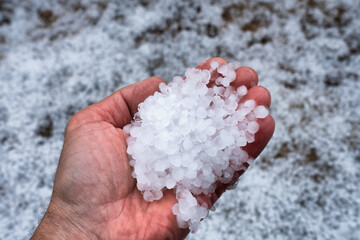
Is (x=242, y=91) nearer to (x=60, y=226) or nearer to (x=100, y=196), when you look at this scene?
(x=100, y=196)

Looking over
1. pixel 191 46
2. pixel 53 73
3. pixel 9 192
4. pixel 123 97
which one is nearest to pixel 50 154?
pixel 9 192

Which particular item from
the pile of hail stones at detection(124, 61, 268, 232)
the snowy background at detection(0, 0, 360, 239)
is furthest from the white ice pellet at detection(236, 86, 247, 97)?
the snowy background at detection(0, 0, 360, 239)

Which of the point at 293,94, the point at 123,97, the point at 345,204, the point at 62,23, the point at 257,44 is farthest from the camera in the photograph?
the point at 62,23

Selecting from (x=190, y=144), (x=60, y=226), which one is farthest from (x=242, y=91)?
(x=60, y=226)

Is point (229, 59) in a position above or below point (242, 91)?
below

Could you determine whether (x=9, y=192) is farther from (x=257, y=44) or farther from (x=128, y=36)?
(x=257, y=44)

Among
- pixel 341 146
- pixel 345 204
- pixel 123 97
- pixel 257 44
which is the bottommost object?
pixel 345 204

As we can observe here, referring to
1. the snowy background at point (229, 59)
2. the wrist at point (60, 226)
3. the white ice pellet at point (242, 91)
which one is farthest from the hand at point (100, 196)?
the snowy background at point (229, 59)
